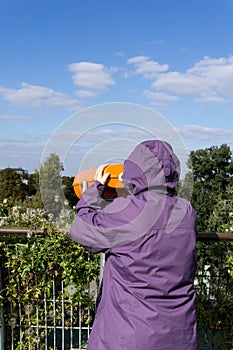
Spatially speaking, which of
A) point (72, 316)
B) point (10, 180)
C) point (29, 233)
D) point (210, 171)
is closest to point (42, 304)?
point (72, 316)

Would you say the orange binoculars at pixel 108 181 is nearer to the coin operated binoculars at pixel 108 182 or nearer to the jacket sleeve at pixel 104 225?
the coin operated binoculars at pixel 108 182

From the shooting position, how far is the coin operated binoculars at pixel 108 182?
2.13 m

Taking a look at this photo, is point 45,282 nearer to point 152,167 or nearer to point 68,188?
point 68,188

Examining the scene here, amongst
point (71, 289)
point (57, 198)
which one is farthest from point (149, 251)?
point (71, 289)

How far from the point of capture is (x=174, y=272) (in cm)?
187

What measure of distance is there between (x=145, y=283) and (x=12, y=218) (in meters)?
2.00

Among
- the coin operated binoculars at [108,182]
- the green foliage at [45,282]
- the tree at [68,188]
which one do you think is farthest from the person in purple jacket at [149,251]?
the green foliage at [45,282]

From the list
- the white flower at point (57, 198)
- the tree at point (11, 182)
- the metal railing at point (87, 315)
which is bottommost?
the metal railing at point (87, 315)

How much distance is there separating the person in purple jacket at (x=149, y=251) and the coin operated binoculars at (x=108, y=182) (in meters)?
0.18

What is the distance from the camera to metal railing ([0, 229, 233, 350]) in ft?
10.9

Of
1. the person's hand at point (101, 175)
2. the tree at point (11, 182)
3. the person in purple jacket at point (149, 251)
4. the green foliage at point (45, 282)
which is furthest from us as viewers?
the tree at point (11, 182)

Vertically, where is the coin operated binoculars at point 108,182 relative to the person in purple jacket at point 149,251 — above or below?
above

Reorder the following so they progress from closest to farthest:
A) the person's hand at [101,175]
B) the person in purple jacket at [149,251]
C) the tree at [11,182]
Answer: the person in purple jacket at [149,251] → the person's hand at [101,175] → the tree at [11,182]

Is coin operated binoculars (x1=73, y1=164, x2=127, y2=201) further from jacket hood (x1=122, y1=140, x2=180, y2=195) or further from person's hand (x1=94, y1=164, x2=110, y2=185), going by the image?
jacket hood (x1=122, y1=140, x2=180, y2=195)
